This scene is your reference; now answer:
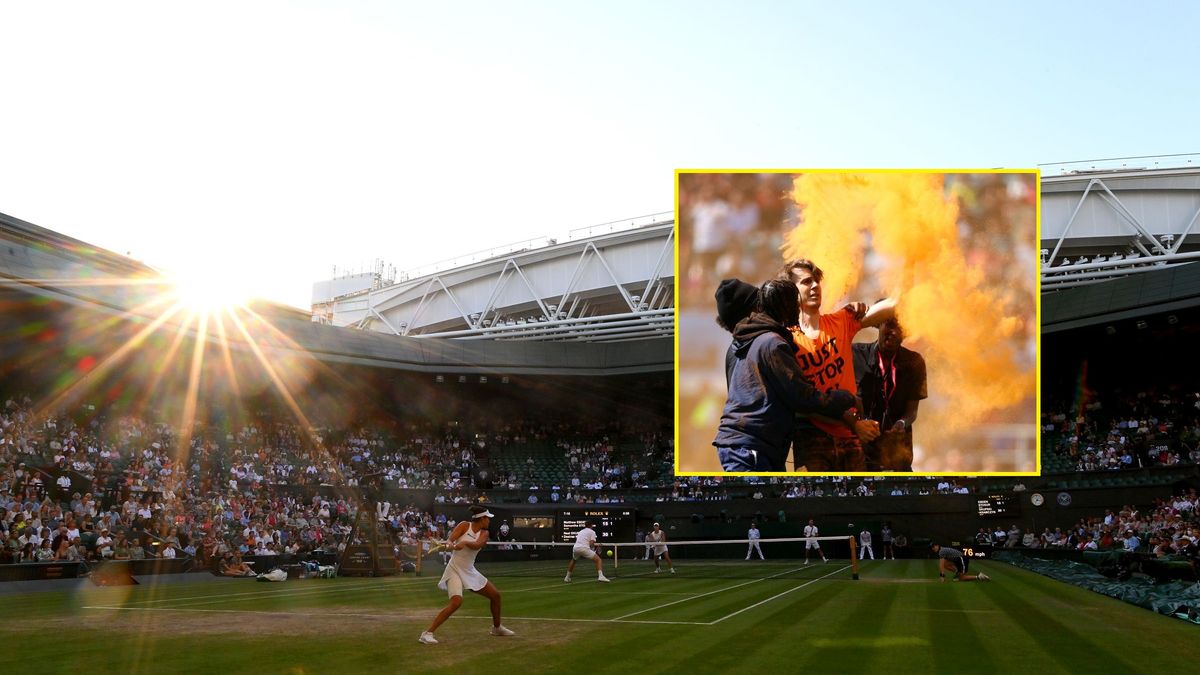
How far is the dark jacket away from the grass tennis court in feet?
19.2

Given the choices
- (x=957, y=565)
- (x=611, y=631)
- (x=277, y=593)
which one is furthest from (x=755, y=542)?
(x=611, y=631)

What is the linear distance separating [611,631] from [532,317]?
4085 cm

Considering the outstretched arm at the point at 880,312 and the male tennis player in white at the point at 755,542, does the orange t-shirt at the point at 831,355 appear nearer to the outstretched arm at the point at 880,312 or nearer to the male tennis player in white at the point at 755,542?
the outstretched arm at the point at 880,312

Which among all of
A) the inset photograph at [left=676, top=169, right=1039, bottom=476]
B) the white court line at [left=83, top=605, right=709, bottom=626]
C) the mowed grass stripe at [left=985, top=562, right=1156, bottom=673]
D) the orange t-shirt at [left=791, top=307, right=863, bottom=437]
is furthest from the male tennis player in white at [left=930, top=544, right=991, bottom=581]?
the white court line at [left=83, top=605, right=709, bottom=626]

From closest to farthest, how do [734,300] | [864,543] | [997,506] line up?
[734,300] → [864,543] → [997,506]

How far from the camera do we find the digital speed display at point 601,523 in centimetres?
4322

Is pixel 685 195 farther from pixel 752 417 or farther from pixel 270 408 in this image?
pixel 270 408

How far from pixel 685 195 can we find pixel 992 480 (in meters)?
21.3

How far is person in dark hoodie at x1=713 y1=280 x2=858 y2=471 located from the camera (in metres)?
26.5

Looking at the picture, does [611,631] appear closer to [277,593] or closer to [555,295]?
[277,593]

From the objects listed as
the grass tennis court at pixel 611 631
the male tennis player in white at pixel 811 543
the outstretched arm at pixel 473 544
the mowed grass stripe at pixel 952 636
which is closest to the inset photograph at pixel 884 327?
the grass tennis court at pixel 611 631

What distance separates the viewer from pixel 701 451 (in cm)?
2842

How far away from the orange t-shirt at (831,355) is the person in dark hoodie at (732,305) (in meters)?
1.58

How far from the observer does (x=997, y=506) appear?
3978 cm
